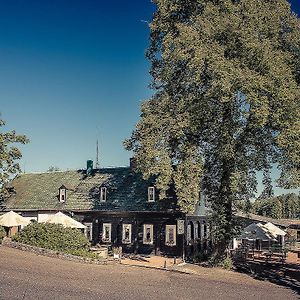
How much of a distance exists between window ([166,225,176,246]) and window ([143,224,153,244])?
61.8 inches

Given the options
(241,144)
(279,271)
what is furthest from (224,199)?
(279,271)

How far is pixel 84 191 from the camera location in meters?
41.7

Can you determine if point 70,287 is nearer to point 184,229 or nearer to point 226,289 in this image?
point 226,289

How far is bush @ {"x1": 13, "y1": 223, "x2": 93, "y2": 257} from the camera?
28.0 meters

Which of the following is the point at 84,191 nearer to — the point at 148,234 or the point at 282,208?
the point at 148,234

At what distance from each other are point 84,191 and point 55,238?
1363 cm

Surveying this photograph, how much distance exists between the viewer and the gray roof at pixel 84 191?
1485 inches

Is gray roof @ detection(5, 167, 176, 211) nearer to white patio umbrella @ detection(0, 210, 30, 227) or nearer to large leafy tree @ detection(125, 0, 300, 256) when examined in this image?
white patio umbrella @ detection(0, 210, 30, 227)

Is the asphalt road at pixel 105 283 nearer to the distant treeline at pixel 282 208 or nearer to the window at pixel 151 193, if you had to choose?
the window at pixel 151 193

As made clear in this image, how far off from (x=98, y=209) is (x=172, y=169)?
13.5 m

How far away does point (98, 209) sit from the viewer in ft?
127

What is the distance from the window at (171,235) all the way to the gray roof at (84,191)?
158cm

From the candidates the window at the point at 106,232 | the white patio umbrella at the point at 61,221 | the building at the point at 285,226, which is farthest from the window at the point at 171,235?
the white patio umbrella at the point at 61,221

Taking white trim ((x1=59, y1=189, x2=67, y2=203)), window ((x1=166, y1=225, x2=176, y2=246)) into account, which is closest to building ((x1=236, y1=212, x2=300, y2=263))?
window ((x1=166, y1=225, x2=176, y2=246))
